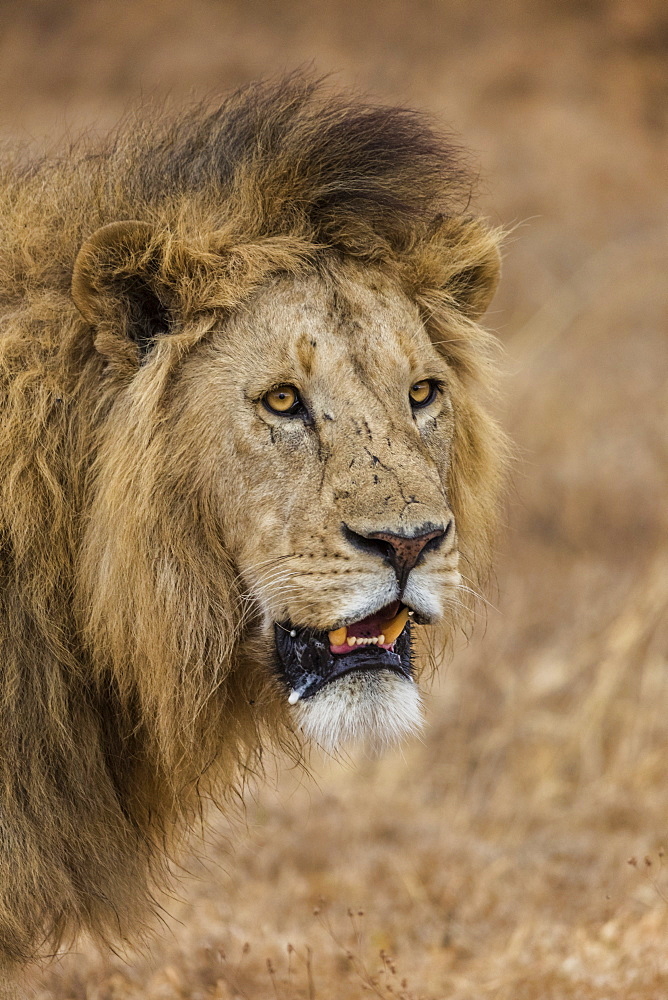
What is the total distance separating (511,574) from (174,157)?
6379mm

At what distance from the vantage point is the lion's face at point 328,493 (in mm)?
2934

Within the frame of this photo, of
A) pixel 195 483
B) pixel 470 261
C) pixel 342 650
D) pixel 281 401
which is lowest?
pixel 342 650

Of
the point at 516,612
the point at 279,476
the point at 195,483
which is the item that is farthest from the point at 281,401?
the point at 516,612

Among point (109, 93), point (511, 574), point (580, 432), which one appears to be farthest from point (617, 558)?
point (109, 93)

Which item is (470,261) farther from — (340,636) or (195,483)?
(340,636)

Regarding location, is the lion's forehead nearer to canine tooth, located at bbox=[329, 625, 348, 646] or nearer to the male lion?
the male lion

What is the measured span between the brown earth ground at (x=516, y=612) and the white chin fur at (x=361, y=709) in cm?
97

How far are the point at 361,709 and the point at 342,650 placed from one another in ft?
0.54

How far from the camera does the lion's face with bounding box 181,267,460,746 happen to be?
2934mm

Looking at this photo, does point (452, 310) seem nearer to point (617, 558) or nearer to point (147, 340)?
point (147, 340)

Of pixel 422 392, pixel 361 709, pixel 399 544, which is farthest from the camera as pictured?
pixel 422 392

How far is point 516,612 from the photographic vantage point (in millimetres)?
8688

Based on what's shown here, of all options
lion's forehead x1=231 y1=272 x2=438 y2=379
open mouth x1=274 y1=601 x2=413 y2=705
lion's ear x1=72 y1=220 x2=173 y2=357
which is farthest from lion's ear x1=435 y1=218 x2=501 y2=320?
open mouth x1=274 y1=601 x2=413 y2=705

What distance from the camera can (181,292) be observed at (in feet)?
10.4
